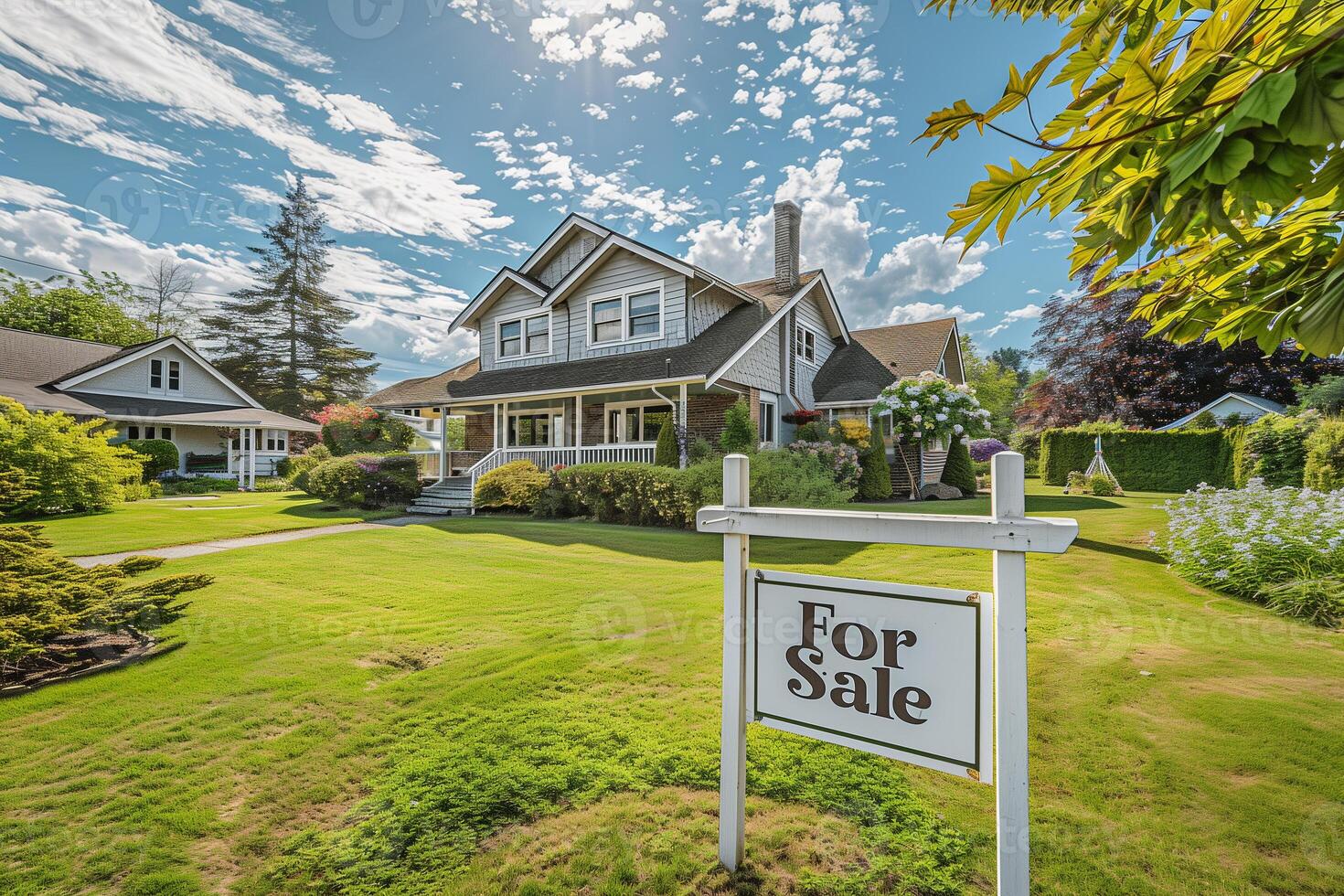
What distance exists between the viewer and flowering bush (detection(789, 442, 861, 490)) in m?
13.6

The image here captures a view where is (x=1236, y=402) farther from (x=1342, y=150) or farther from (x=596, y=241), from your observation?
(x=1342, y=150)

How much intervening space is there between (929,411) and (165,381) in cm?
3503

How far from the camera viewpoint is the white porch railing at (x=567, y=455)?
49.2ft

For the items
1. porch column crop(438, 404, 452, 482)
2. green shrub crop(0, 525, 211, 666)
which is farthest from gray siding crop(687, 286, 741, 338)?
green shrub crop(0, 525, 211, 666)

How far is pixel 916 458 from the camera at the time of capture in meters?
16.1

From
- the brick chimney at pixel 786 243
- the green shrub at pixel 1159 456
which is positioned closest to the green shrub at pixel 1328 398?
the green shrub at pixel 1159 456

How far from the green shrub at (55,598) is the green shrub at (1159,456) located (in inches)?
988

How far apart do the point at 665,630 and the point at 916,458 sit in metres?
13.5

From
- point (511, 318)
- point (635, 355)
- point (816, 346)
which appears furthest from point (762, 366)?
point (511, 318)

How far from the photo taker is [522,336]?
1925cm

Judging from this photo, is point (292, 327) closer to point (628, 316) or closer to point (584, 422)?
point (584, 422)

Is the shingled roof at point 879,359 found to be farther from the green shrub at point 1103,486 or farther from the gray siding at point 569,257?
the gray siding at point 569,257

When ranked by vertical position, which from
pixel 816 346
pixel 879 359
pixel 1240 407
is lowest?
pixel 1240 407

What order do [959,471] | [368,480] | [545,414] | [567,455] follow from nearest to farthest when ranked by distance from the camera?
[368,480] → [567,455] → [959,471] → [545,414]
